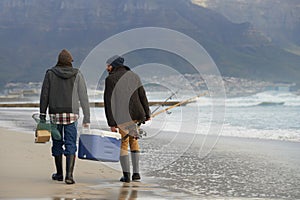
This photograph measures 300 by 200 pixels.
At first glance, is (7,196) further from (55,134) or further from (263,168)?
(263,168)

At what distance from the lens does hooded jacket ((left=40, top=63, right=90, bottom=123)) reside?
23.8 ft

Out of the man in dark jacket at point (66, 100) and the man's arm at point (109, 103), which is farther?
the man's arm at point (109, 103)

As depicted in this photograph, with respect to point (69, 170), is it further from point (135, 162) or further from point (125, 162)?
point (135, 162)

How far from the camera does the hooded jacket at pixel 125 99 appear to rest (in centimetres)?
758

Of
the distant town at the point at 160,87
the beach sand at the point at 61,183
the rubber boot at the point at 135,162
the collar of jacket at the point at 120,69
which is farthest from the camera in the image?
the distant town at the point at 160,87

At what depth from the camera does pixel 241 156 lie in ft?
38.0

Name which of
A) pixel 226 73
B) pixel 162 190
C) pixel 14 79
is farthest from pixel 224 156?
pixel 226 73

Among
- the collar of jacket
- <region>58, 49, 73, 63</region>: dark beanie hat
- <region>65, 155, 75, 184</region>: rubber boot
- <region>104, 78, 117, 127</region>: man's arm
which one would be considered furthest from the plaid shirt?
the collar of jacket

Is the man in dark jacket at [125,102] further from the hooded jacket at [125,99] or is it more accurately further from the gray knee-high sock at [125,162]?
the gray knee-high sock at [125,162]

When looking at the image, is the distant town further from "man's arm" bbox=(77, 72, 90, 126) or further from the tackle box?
"man's arm" bbox=(77, 72, 90, 126)

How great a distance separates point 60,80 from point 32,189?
132 centimetres

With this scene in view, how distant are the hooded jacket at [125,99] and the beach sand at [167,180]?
0.83 meters

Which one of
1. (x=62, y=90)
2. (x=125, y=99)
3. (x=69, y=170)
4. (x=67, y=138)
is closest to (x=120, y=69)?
(x=125, y=99)

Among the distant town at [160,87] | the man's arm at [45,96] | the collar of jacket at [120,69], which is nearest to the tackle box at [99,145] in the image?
the man's arm at [45,96]
